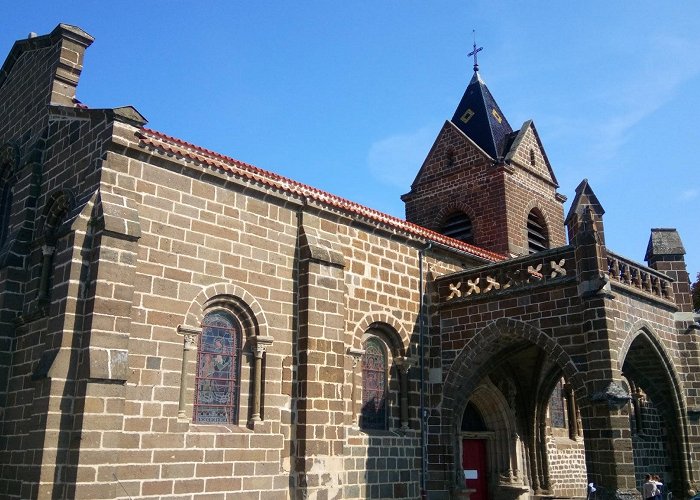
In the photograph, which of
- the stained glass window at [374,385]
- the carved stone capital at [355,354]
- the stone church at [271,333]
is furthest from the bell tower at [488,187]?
the carved stone capital at [355,354]

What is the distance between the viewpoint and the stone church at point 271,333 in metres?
9.77

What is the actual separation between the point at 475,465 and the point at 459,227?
8.78 m

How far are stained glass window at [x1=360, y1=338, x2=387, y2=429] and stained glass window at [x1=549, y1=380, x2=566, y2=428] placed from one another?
709 centimetres

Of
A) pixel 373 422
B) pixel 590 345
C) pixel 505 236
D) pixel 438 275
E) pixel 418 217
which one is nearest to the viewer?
pixel 590 345

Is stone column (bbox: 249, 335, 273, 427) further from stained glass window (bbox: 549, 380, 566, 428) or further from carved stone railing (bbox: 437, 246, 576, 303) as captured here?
stained glass window (bbox: 549, 380, 566, 428)

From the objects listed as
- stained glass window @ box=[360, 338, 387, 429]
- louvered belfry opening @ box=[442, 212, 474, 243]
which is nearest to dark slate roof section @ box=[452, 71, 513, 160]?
louvered belfry opening @ box=[442, 212, 474, 243]

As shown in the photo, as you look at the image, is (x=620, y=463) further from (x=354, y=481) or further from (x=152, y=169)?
(x=152, y=169)

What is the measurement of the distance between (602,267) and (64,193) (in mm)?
9932

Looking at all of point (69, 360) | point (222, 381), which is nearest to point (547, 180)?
point (222, 381)

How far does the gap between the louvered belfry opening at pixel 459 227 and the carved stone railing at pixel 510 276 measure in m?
7.35

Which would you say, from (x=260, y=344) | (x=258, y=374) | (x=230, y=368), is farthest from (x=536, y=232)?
(x=230, y=368)

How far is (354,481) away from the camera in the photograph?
41.5 feet

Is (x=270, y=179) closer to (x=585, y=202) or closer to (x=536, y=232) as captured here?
(x=585, y=202)

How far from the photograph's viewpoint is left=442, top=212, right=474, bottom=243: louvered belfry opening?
22.6 metres
